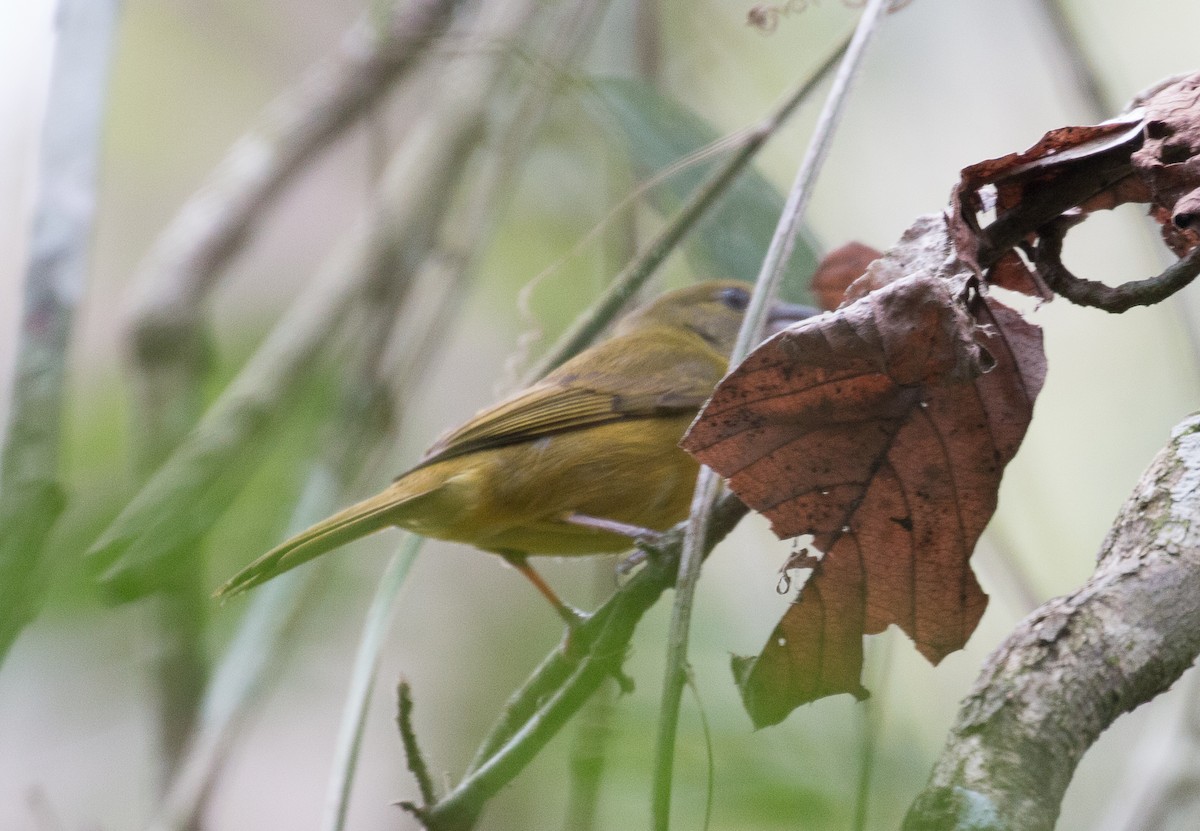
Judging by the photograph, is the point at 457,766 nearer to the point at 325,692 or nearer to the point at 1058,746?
the point at 325,692

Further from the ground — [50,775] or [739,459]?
[739,459]

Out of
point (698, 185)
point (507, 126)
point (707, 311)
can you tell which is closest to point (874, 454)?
point (698, 185)

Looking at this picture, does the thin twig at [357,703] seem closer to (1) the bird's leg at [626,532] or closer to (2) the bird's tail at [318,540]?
(2) the bird's tail at [318,540]

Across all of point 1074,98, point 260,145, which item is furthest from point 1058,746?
point 260,145

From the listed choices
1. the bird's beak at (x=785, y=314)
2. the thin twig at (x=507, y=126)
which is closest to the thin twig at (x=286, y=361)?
the thin twig at (x=507, y=126)

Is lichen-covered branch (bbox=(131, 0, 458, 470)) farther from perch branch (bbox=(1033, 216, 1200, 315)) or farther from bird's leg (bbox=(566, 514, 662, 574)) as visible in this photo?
perch branch (bbox=(1033, 216, 1200, 315))

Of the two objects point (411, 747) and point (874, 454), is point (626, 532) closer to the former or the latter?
point (411, 747)

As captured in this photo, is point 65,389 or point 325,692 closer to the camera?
point 65,389

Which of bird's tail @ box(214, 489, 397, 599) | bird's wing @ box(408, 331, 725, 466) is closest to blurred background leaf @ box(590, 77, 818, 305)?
bird's wing @ box(408, 331, 725, 466)
